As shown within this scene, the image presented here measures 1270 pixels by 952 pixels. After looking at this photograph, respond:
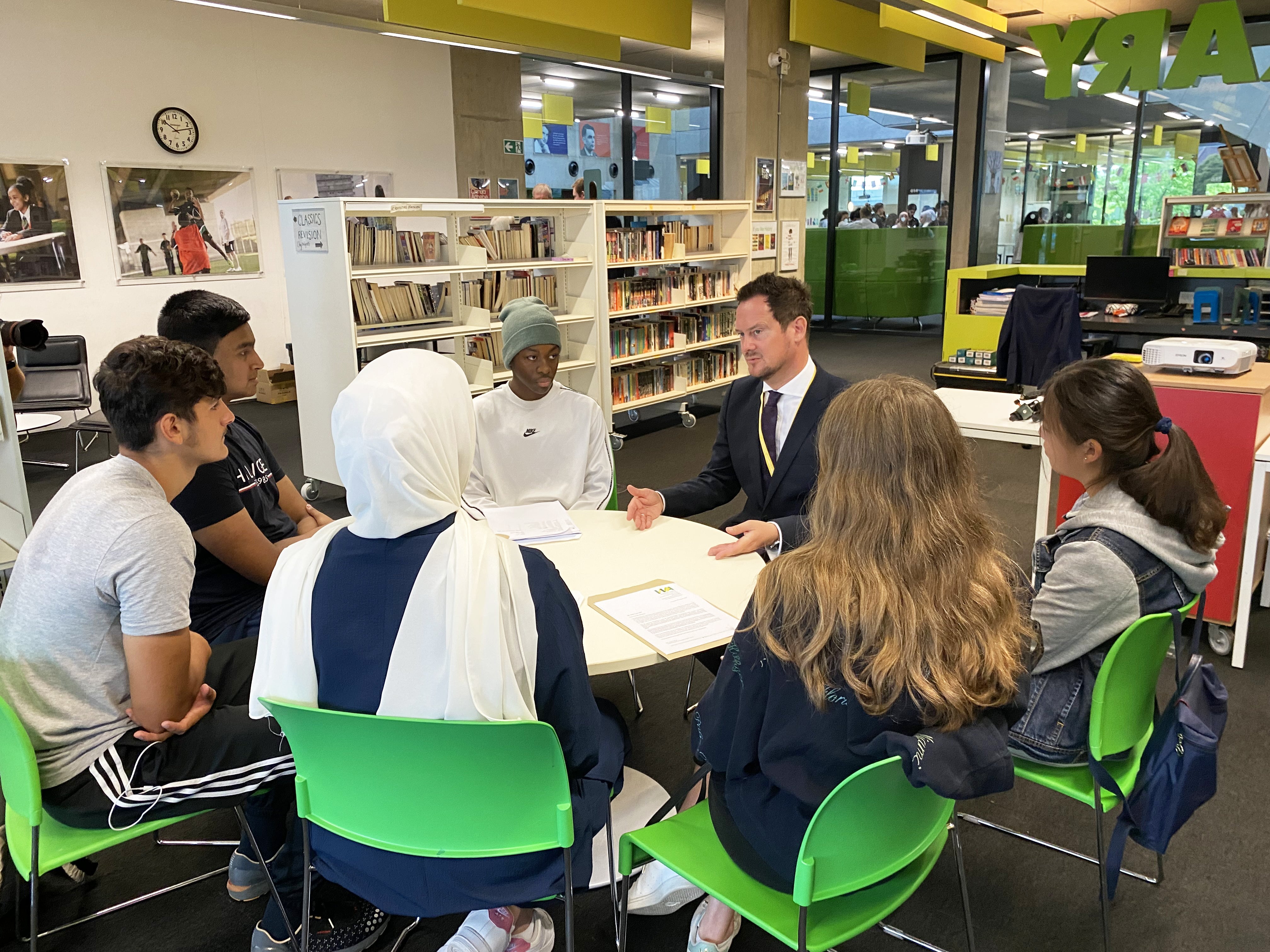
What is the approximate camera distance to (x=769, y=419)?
2836 millimetres

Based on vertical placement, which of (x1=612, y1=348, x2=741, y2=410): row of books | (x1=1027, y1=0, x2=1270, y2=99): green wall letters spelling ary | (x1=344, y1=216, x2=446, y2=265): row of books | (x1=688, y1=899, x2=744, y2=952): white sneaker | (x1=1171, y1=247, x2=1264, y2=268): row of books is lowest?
(x1=688, y1=899, x2=744, y2=952): white sneaker

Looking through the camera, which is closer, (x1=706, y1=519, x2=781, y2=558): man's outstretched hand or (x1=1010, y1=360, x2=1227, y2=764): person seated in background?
(x1=1010, y1=360, x2=1227, y2=764): person seated in background

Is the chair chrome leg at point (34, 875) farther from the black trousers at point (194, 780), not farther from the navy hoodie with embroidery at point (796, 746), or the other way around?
the navy hoodie with embroidery at point (796, 746)

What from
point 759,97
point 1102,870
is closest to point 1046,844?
point 1102,870

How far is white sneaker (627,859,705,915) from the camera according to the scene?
81.9 inches

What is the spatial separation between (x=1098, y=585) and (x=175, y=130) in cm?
830

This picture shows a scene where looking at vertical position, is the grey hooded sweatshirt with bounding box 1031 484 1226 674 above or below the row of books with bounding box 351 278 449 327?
below

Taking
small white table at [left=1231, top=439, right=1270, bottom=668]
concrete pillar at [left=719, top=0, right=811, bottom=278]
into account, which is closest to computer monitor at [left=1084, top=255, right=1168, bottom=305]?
concrete pillar at [left=719, top=0, right=811, bottom=278]

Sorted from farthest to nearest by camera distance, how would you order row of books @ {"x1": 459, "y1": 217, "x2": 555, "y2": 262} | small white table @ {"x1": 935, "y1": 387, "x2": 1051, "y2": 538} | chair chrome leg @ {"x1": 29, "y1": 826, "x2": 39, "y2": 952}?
row of books @ {"x1": 459, "y1": 217, "x2": 555, "y2": 262}, small white table @ {"x1": 935, "y1": 387, "x2": 1051, "y2": 538}, chair chrome leg @ {"x1": 29, "y1": 826, "x2": 39, "y2": 952}

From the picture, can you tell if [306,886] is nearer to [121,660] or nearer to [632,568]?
[121,660]

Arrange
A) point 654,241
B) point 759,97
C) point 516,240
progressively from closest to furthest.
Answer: point 516,240 < point 654,241 < point 759,97

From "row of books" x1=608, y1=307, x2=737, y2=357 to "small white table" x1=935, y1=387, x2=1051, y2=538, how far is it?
3.24m

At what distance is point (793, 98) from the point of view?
29.0ft

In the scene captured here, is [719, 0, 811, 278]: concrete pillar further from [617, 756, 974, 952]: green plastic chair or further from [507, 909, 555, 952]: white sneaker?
[617, 756, 974, 952]: green plastic chair
